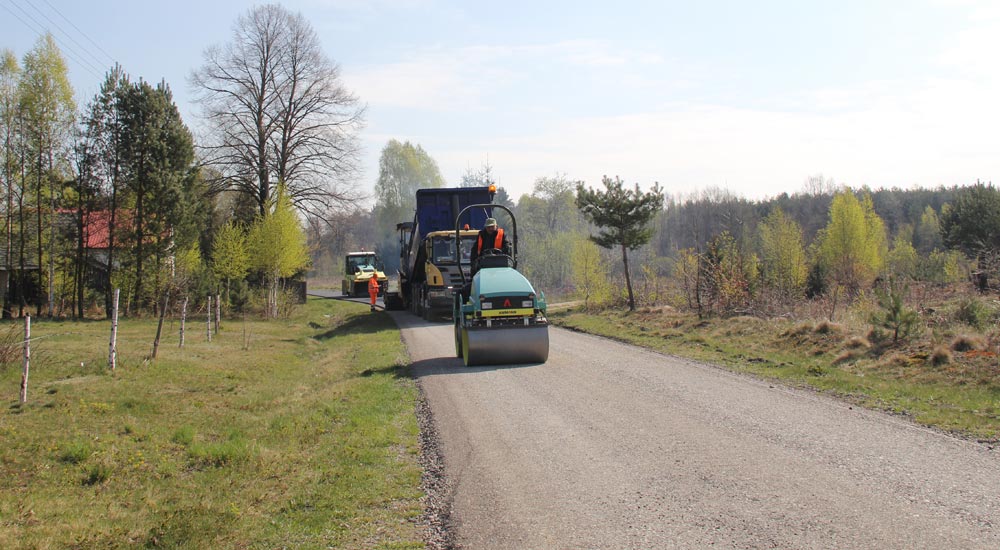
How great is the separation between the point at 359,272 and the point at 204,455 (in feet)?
158

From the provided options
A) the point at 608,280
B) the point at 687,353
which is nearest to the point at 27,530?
the point at 687,353

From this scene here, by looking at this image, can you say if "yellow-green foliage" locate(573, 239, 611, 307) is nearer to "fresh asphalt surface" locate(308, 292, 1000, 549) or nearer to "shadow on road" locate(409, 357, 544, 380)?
"shadow on road" locate(409, 357, 544, 380)

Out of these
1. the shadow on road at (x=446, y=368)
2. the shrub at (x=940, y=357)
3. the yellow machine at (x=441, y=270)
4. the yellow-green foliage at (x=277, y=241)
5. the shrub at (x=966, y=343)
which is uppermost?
the yellow-green foliage at (x=277, y=241)

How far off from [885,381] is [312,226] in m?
36.5

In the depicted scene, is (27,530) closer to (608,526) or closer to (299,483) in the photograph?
(299,483)

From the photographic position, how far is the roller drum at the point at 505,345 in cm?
1352

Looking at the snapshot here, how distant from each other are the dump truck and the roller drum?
393 inches

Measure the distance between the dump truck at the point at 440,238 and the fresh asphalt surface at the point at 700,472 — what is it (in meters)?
14.5

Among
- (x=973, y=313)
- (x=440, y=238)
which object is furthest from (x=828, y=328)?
(x=440, y=238)

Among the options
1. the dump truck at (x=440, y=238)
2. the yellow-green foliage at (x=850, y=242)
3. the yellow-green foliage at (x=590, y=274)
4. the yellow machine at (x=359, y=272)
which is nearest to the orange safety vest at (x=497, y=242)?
the dump truck at (x=440, y=238)

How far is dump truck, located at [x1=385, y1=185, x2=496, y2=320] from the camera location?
2586 cm

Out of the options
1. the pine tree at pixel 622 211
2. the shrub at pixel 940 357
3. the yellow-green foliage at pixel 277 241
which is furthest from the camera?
the yellow-green foliage at pixel 277 241

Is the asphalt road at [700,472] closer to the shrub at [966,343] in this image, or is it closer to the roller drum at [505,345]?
the roller drum at [505,345]

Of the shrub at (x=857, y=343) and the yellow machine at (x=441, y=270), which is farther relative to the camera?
the yellow machine at (x=441, y=270)
